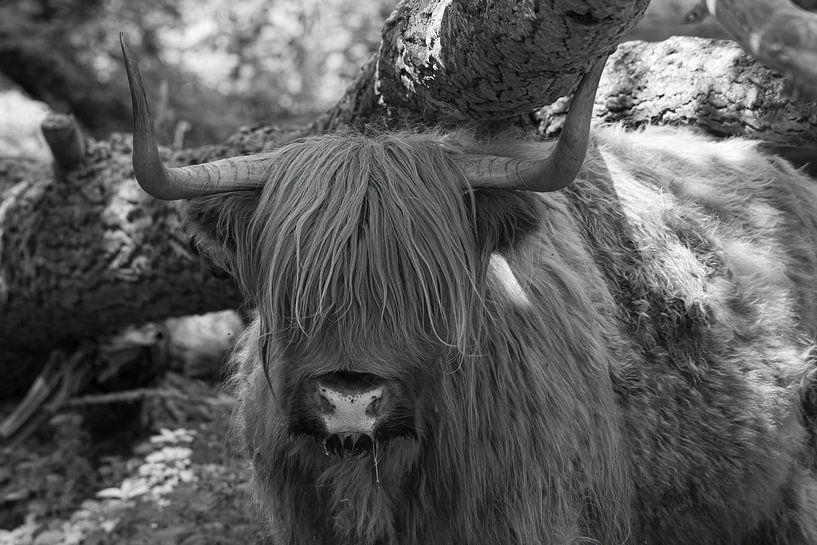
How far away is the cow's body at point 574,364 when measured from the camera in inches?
120

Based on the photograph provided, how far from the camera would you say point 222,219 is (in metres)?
3.21

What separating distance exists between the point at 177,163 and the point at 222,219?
207 cm

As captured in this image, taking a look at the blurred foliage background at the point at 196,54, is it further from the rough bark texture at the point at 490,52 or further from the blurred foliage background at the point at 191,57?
the rough bark texture at the point at 490,52

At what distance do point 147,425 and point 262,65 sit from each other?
6.28m

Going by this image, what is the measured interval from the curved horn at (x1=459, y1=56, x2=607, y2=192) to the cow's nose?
2.45ft

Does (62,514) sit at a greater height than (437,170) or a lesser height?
lesser

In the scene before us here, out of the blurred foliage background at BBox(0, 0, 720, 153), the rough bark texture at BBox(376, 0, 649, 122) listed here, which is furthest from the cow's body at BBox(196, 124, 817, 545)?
the blurred foliage background at BBox(0, 0, 720, 153)

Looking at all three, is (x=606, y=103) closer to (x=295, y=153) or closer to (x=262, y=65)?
(x=295, y=153)

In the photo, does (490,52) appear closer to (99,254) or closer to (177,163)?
(177,163)

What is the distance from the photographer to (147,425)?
6207mm

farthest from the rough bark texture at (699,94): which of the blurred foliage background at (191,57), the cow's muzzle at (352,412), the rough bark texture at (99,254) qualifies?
the blurred foliage background at (191,57)

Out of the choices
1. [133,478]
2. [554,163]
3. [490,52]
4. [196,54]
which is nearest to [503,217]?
[554,163]

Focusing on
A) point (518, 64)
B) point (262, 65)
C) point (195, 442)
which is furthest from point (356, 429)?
point (262, 65)

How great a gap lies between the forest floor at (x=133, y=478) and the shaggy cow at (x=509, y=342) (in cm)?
113
